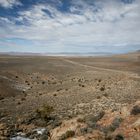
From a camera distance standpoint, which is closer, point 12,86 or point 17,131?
point 17,131

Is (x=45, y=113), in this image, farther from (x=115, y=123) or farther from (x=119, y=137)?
(x=119, y=137)

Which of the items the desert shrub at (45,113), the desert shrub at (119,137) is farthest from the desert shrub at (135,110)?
the desert shrub at (45,113)

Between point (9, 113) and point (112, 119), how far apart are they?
12.4 meters

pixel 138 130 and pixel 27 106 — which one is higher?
pixel 138 130

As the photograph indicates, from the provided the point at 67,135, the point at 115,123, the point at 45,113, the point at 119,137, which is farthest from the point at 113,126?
the point at 45,113

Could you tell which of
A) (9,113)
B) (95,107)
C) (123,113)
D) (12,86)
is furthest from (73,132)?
(12,86)

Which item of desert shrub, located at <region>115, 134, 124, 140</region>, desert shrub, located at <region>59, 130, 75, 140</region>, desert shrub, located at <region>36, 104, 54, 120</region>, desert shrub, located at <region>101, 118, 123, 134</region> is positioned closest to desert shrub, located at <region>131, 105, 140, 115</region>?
desert shrub, located at <region>101, 118, 123, 134</region>

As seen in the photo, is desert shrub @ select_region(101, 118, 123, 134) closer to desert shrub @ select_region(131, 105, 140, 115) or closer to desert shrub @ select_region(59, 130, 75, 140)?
desert shrub @ select_region(131, 105, 140, 115)

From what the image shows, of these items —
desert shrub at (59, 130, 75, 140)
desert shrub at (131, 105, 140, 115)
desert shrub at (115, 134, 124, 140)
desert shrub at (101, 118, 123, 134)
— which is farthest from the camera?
desert shrub at (131, 105, 140, 115)

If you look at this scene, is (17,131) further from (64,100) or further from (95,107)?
(64,100)

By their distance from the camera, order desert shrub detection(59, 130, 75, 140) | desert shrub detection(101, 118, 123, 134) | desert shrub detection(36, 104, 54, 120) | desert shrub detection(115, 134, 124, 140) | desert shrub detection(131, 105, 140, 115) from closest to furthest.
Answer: desert shrub detection(115, 134, 124, 140) → desert shrub detection(101, 118, 123, 134) → desert shrub detection(59, 130, 75, 140) → desert shrub detection(131, 105, 140, 115) → desert shrub detection(36, 104, 54, 120)

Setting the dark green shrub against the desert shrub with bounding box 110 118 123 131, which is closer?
the desert shrub with bounding box 110 118 123 131

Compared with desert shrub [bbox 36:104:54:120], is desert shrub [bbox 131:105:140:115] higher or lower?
higher

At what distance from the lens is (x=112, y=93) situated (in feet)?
102
